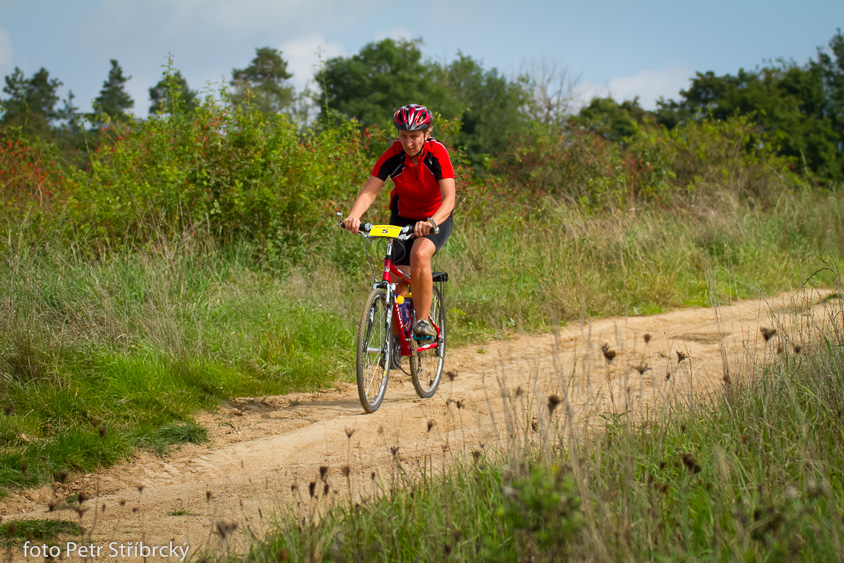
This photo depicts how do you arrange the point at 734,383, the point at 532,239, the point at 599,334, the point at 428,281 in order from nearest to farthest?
the point at 734,383 < the point at 428,281 < the point at 599,334 < the point at 532,239

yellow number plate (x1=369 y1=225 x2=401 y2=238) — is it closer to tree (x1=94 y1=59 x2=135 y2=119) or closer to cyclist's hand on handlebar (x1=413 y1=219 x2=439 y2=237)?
cyclist's hand on handlebar (x1=413 y1=219 x2=439 y2=237)

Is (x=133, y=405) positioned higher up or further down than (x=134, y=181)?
further down

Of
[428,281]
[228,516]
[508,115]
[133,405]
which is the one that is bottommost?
[228,516]

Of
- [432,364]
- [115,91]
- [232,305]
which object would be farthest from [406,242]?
[115,91]

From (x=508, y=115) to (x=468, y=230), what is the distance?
49.5m

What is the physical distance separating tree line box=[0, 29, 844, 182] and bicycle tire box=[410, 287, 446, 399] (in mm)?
10025

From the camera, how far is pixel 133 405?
5379mm

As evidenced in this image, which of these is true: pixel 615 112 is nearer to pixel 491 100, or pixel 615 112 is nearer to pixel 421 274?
pixel 491 100

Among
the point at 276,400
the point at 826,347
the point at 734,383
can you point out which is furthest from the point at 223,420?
the point at 826,347

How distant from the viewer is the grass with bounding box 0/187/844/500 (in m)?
5.09

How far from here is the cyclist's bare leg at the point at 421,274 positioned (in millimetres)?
5656

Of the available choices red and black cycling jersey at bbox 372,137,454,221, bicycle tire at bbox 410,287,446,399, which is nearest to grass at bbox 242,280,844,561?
bicycle tire at bbox 410,287,446,399

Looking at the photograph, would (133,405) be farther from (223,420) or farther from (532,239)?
(532,239)

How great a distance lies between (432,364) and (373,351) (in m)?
1.03
